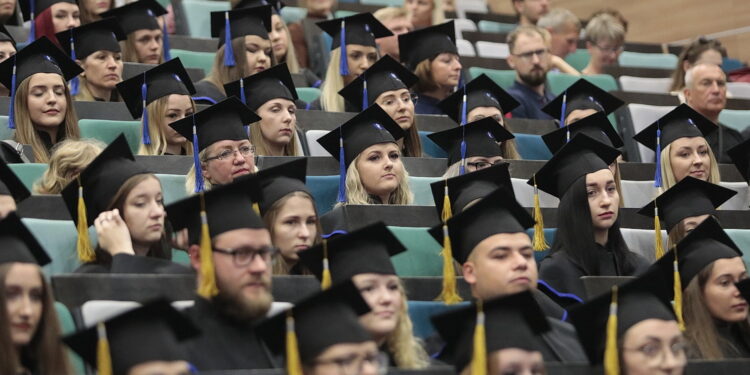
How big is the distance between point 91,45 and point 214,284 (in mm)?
2922

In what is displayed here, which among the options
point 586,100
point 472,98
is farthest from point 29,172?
point 586,100

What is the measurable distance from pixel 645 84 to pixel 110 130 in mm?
3960

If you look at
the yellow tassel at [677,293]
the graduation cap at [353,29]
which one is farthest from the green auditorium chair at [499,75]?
the yellow tassel at [677,293]

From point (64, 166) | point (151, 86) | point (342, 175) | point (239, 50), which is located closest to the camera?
point (64, 166)

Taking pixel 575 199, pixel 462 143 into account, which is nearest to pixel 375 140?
pixel 462 143

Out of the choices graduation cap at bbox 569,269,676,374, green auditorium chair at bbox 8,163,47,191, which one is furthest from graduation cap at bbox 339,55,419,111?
graduation cap at bbox 569,269,676,374

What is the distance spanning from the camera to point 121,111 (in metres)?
5.58

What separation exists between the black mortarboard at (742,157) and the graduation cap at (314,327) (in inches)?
127

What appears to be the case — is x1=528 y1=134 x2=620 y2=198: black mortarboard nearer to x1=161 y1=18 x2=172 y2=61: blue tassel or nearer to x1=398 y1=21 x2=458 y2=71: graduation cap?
x1=398 y1=21 x2=458 y2=71: graduation cap

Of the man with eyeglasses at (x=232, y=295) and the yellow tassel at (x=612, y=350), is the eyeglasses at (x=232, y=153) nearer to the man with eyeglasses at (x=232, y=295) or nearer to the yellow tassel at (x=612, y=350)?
the man with eyeglasses at (x=232, y=295)

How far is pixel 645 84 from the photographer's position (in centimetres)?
783

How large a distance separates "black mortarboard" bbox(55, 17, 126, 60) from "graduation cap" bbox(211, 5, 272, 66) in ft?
2.04

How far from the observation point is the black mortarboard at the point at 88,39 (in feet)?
19.1

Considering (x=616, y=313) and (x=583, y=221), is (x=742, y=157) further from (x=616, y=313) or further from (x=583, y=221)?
(x=616, y=313)
